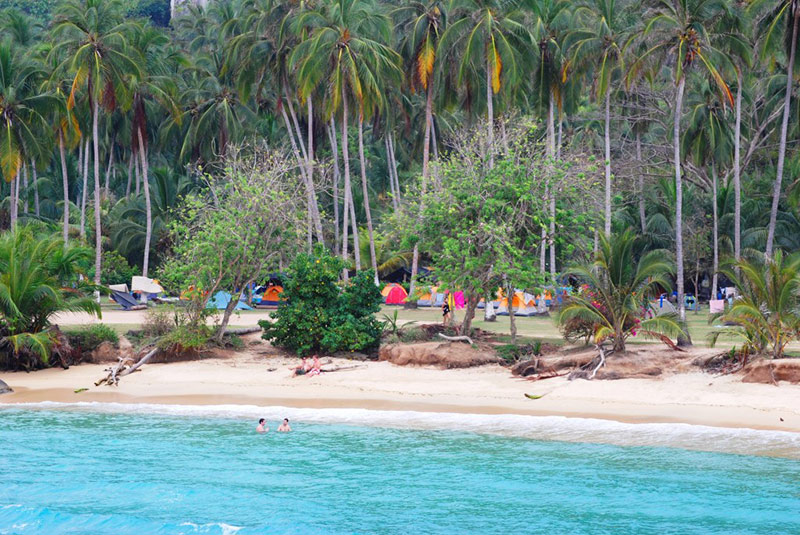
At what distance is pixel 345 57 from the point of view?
117ft

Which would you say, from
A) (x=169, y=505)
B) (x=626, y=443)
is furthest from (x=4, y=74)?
(x=626, y=443)

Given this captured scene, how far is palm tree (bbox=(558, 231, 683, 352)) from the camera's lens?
2025cm

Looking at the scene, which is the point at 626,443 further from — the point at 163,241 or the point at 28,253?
the point at 163,241

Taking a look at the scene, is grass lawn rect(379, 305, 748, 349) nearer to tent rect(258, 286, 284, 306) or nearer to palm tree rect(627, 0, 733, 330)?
palm tree rect(627, 0, 733, 330)

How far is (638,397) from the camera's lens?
1800 centimetres

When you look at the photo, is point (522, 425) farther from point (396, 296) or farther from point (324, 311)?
point (396, 296)

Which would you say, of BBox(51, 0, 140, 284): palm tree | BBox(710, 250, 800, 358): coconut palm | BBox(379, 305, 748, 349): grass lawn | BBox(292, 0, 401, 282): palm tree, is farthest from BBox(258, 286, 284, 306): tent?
BBox(710, 250, 800, 358): coconut palm

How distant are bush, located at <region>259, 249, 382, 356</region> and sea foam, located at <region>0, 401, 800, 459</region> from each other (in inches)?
184

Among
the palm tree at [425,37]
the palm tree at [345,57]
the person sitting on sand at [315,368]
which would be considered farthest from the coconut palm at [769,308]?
the palm tree at [345,57]

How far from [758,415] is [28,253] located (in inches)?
677

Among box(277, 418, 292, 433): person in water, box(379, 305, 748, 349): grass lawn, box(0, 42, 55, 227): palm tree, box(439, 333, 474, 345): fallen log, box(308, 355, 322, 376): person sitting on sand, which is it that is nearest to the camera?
box(277, 418, 292, 433): person in water

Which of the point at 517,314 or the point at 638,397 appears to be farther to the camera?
the point at 517,314

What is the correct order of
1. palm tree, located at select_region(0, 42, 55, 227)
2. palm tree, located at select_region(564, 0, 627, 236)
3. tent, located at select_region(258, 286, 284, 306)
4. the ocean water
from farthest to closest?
tent, located at select_region(258, 286, 284, 306)
palm tree, located at select_region(0, 42, 55, 227)
palm tree, located at select_region(564, 0, 627, 236)
the ocean water

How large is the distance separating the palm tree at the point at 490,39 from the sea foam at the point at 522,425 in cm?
1828
